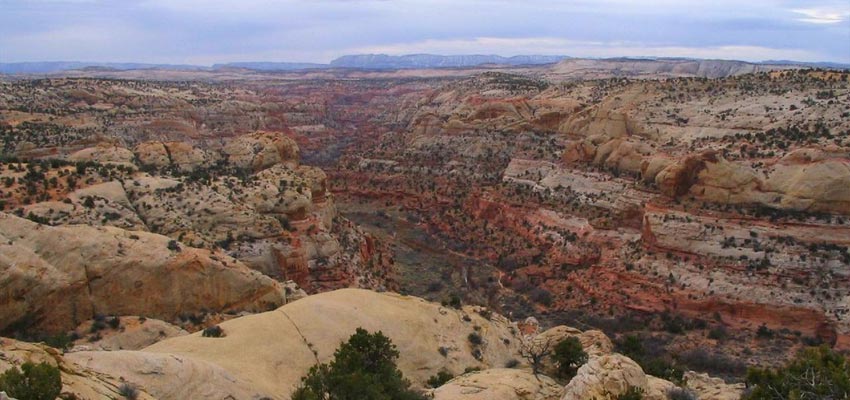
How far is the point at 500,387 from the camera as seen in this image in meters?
18.7

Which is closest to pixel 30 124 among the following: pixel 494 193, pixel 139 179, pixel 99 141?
pixel 99 141

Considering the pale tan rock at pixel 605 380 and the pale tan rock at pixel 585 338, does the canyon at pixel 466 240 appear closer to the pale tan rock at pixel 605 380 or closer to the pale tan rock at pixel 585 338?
the pale tan rock at pixel 605 380

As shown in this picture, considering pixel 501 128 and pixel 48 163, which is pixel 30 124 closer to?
pixel 48 163

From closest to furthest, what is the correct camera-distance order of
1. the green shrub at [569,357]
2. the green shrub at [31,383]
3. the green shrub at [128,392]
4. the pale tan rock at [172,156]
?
1. the green shrub at [31,383]
2. the green shrub at [128,392]
3. the green shrub at [569,357]
4. the pale tan rock at [172,156]

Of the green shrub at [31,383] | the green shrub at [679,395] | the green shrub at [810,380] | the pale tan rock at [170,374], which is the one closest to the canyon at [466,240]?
the pale tan rock at [170,374]

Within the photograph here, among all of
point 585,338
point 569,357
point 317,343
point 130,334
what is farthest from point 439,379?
point 130,334

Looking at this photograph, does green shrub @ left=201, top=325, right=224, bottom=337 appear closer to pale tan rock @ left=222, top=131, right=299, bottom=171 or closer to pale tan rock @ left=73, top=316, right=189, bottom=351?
pale tan rock @ left=73, top=316, right=189, bottom=351

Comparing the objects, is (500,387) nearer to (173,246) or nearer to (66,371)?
(66,371)

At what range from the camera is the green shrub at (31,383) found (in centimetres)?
966

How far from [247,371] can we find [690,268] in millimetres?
30322

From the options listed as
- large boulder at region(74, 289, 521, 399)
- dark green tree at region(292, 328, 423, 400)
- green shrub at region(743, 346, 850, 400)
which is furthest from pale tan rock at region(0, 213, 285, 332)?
green shrub at region(743, 346, 850, 400)

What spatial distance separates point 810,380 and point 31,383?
18475mm

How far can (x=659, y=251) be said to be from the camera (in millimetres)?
40125

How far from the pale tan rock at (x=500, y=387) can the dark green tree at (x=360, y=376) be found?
4.93 feet
